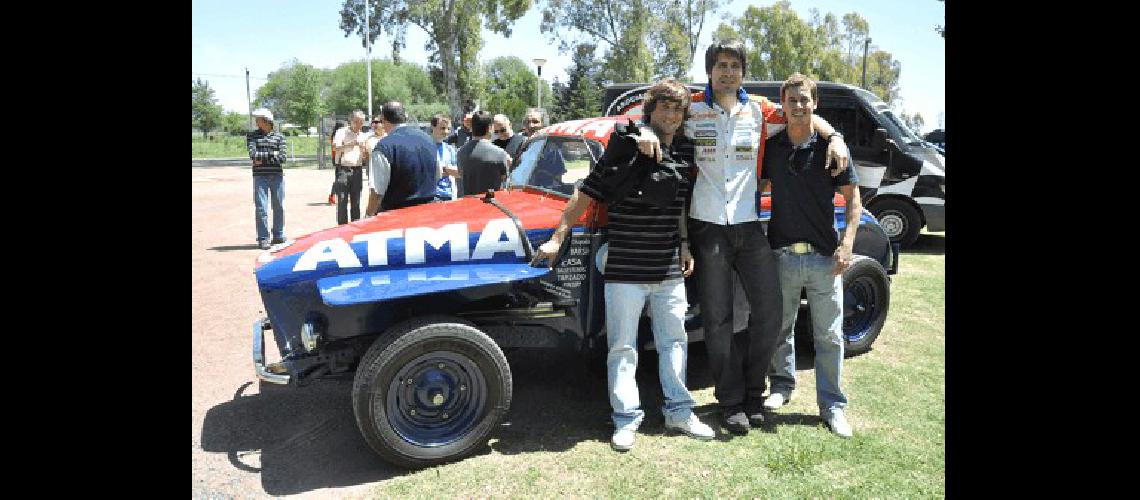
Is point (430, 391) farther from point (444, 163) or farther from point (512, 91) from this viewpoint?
point (512, 91)

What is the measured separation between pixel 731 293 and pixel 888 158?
6686mm

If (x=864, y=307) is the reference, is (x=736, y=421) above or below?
below

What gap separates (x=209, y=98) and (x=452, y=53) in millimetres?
36637

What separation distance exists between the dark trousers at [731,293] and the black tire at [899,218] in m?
6.60

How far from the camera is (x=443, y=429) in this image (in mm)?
3646

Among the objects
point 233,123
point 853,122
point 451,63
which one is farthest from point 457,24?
point 233,123

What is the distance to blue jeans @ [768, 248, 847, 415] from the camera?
385cm

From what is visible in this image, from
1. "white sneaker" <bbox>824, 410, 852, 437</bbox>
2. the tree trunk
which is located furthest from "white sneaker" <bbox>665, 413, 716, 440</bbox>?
the tree trunk

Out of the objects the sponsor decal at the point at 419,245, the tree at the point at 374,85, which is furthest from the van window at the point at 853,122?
the tree at the point at 374,85

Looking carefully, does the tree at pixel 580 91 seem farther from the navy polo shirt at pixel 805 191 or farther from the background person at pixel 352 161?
the navy polo shirt at pixel 805 191

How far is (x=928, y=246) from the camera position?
34.2 ft

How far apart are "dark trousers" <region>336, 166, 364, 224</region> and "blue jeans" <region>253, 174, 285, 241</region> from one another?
72cm

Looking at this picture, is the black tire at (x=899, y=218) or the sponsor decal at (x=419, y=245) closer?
the sponsor decal at (x=419, y=245)

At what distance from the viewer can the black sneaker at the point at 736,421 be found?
392 cm
